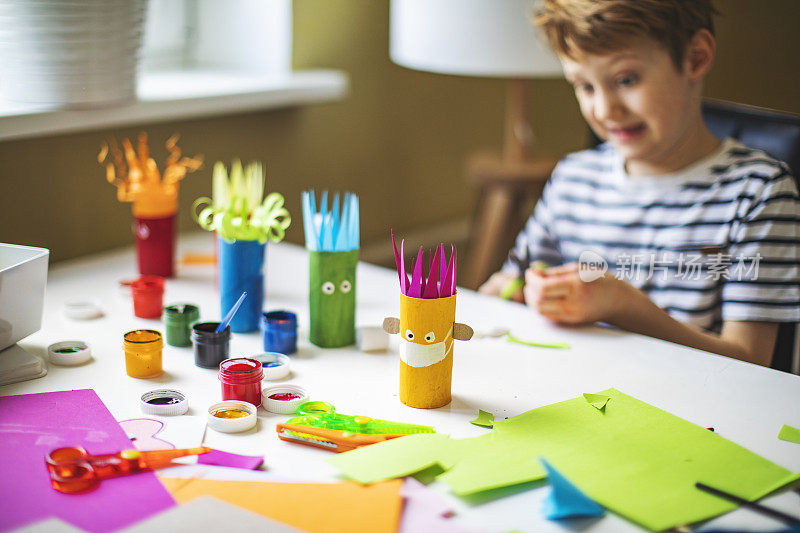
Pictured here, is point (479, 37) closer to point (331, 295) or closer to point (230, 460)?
point (331, 295)

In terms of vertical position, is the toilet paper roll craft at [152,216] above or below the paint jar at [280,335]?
above

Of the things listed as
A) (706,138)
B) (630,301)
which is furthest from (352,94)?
(630,301)

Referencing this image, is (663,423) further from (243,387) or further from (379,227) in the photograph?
(379,227)

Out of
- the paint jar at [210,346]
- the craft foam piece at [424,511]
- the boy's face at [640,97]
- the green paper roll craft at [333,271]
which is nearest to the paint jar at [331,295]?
the green paper roll craft at [333,271]

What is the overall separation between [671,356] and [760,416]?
168mm

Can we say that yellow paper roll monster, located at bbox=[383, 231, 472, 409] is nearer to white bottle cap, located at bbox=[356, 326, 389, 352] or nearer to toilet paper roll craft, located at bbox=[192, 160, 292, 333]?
white bottle cap, located at bbox=[356, 326, 389, 352]

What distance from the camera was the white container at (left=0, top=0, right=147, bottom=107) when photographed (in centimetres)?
118

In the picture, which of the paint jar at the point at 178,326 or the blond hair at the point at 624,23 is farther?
the blond hair at the point at 624,23

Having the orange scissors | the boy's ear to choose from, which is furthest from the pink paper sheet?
the boy's ear

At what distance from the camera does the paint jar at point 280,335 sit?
990 mm

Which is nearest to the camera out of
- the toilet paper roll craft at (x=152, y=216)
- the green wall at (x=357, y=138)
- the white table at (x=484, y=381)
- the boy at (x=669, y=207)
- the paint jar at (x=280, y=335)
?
the white table at (x=484, y=381)

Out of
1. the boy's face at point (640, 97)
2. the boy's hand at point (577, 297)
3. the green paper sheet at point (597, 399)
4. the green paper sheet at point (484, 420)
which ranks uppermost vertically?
the boy's face at point (640, 97)

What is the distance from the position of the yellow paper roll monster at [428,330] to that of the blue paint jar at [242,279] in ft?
0.91

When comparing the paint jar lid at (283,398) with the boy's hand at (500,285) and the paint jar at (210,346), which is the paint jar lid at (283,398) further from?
the boy's hand at (500,285)
